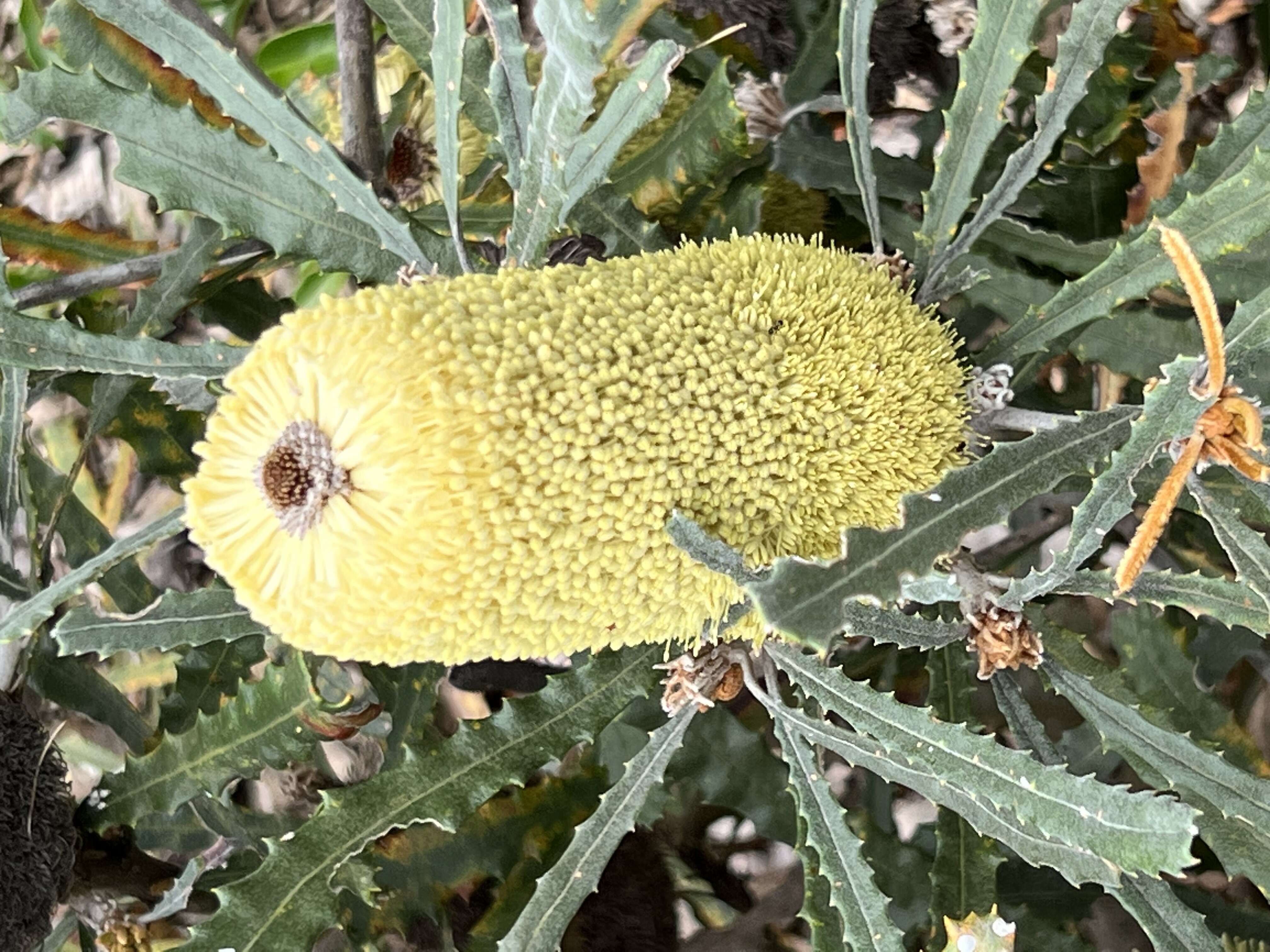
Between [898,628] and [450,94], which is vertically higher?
[450,94]

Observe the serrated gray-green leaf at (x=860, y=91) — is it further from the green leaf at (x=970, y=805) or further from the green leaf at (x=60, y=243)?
the green leaf at (x=60, y=243)

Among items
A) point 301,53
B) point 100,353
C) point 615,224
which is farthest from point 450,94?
point 301,53

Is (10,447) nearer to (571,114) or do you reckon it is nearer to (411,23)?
(411,23)

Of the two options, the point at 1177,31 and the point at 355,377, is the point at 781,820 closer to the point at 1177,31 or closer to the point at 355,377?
the point at 355,377

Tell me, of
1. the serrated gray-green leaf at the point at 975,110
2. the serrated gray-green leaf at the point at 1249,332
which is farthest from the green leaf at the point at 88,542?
the serrated gray-green leaf at the point at 1249,332

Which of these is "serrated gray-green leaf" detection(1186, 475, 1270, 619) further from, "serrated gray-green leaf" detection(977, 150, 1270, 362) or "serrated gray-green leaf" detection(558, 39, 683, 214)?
"serrated gray-green leaf" detection(558, 39, 683, 214)

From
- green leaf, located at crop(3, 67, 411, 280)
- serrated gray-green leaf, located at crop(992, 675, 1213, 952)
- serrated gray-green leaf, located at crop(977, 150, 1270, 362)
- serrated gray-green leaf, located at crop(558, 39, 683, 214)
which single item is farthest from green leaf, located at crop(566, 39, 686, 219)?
serrated gray-green leaf, located at crop(992, 675, 1213, 952)
